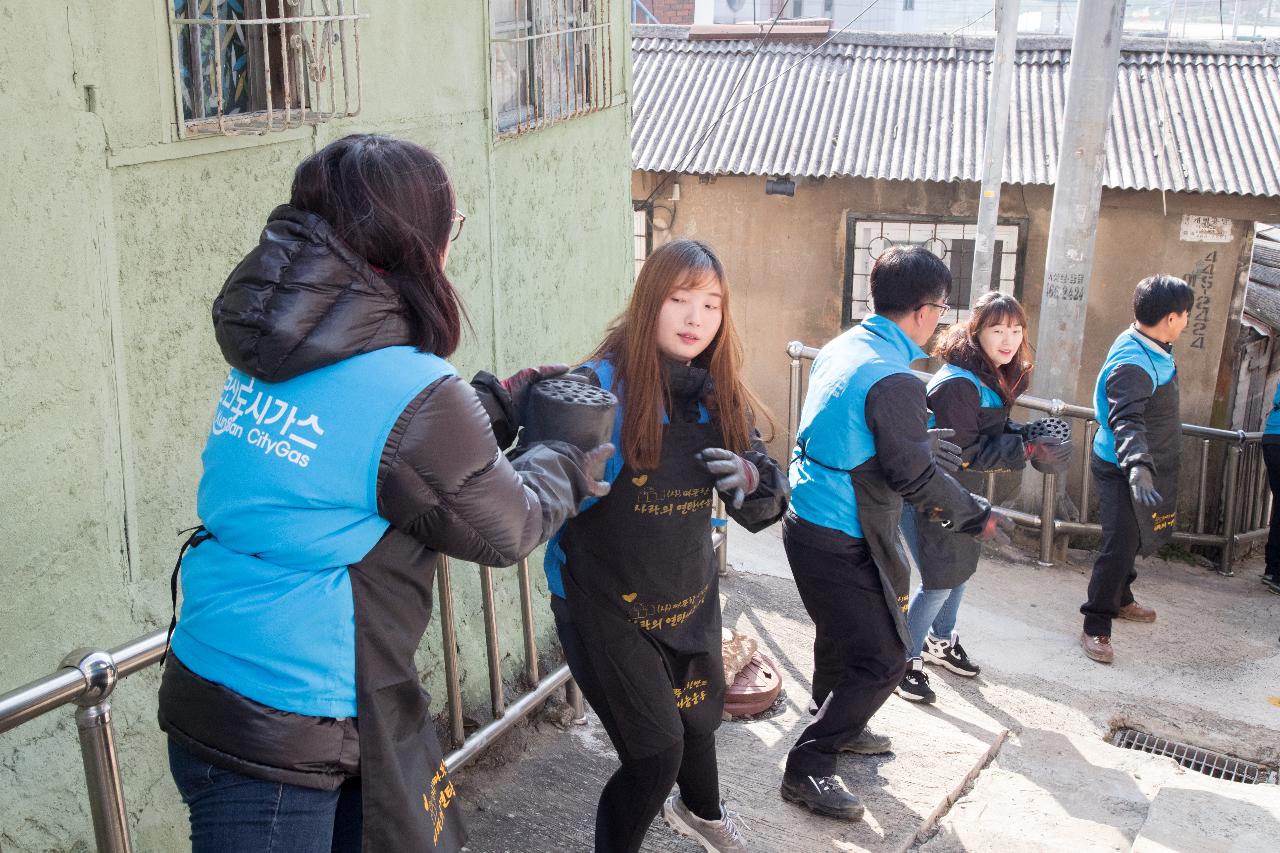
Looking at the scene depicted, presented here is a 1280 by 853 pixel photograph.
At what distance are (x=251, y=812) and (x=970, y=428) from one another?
11.6 ft

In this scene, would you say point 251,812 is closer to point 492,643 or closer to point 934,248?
point 492,643

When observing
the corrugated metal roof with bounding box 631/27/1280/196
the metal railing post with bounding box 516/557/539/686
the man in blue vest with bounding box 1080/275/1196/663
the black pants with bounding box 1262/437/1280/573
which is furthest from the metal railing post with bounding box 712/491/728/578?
the corrugated metal roof with bounding box 631/27/1280/196

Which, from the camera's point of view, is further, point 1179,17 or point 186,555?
point 1179,17

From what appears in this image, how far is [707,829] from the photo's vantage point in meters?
3.62

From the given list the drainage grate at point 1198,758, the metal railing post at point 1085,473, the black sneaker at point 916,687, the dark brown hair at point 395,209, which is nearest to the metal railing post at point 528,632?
the black sneaker at point 916,687

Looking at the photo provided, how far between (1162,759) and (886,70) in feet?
32.6

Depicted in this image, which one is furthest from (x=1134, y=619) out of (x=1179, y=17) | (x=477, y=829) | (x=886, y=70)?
(x=1179, y=17)

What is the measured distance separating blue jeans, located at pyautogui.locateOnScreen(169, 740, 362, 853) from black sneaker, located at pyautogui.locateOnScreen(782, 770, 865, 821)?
2245 mm

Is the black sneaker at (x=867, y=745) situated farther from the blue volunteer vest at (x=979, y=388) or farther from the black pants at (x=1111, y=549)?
the black pants at (x=1111, y=549)

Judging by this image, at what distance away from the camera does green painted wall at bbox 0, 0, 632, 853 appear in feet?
8.05

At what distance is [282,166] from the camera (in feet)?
10.5

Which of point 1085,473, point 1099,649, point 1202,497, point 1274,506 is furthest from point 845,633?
point 1202,497

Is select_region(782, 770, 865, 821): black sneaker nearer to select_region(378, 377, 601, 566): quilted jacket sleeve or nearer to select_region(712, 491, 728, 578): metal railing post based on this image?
select_region(712, 491, 728, 578): metal railing post

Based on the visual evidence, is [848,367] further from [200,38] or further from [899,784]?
[200,38]
